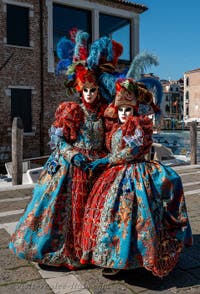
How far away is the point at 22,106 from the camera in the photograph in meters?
13.9

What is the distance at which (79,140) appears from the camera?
3.20 metres

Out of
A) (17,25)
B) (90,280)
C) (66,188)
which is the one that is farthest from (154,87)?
(17,25)

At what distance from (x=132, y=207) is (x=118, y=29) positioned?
14716 millimetres

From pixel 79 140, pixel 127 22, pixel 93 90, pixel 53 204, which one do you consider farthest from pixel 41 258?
pixel 127 22

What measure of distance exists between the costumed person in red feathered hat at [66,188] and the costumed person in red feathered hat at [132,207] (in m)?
0.15

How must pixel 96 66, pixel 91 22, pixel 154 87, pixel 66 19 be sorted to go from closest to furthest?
pixel 96 66
pixel 154 87
pixel 66 19
pixel 91 22

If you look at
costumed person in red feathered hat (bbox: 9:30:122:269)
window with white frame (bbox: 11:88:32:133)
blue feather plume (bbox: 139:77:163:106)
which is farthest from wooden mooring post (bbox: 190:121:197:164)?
costumed person in red feathered hat (bbox: 9:30:122:269)

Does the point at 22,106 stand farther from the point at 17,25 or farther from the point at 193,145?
the point at 193,145

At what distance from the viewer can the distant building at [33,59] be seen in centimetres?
1345

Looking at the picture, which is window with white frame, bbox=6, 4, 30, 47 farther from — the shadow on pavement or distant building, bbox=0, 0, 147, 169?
the shadow on pavement

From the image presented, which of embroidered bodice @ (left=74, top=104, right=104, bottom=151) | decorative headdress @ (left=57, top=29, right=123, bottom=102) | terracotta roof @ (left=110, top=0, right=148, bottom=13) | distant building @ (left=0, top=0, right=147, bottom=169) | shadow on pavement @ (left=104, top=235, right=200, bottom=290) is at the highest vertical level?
terracotta roof @ (left=110, top=0, right=148, bottom=13)

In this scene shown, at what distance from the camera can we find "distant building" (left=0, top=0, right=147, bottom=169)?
13.4 metres

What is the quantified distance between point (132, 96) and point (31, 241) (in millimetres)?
1436

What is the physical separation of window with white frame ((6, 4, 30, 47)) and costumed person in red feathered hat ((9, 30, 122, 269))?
1126cm
